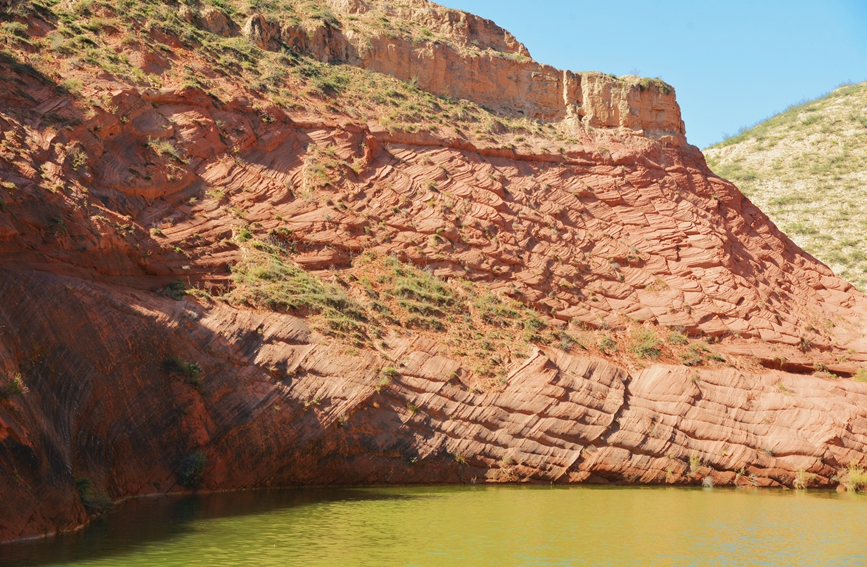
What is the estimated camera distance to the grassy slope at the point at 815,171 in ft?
158

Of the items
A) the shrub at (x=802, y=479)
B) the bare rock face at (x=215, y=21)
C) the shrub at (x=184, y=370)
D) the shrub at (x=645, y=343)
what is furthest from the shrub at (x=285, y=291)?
the shrub at (x=802, y=479)

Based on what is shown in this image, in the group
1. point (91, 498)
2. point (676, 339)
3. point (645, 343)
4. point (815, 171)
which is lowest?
point (91, 498)

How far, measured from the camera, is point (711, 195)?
32.6 metres

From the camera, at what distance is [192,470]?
17.8 meters

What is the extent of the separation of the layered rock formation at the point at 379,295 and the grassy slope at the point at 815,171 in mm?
16707

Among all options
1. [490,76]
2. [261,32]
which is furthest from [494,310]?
[261,32]

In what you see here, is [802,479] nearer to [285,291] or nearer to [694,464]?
[694,464]

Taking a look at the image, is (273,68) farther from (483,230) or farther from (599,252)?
(599,252)

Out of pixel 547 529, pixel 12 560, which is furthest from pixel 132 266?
pixel 547 529

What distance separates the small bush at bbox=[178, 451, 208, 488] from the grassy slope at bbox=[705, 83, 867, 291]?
38.2 m

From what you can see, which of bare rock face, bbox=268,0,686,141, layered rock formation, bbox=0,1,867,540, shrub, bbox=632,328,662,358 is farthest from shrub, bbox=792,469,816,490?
bare rock face, bbox=268,0,686,141

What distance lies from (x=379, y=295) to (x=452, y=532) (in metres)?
11.0

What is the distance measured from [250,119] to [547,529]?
1706cm

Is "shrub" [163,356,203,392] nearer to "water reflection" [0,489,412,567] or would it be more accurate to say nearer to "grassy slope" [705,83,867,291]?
"water reflection" [0,489,412,567]
